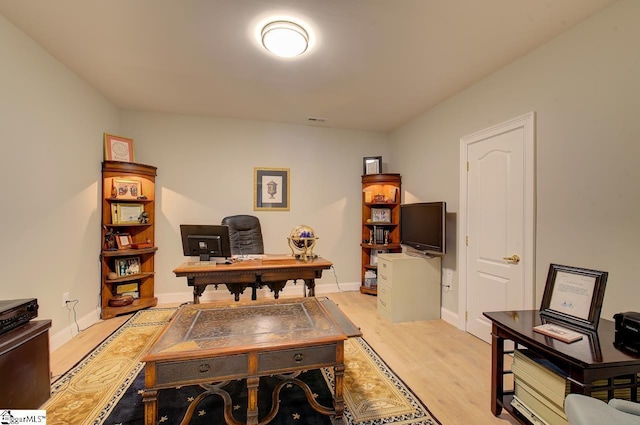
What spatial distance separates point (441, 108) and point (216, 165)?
326cm

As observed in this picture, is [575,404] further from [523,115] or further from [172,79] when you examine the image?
[172,79]

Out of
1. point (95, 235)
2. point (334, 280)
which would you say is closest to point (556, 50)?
point (334, 280)

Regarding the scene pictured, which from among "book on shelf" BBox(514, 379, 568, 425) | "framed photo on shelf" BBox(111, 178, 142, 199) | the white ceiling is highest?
the white ceiling

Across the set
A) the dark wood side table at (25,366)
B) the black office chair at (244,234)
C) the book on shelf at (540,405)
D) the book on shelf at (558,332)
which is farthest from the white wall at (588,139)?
the dark wood side table at (25,366)

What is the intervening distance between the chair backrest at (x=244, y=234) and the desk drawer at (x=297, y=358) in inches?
96.2

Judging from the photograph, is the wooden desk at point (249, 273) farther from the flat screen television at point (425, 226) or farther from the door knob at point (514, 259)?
the door knob at point (514, 259)

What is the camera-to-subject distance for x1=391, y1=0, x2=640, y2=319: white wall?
1795 millimetres

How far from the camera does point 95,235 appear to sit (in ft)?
10.9

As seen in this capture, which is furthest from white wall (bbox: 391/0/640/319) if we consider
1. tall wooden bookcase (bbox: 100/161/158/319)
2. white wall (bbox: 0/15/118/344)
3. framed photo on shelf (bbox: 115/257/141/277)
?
framed photo on shelf (bbox: 115/257/141/277)

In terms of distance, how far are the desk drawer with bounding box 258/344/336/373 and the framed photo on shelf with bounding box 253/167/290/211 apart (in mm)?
3040

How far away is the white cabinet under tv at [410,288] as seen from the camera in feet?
11.1

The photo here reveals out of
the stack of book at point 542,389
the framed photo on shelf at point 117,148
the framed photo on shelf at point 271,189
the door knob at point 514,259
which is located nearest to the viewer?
the stack of book at point 542,389

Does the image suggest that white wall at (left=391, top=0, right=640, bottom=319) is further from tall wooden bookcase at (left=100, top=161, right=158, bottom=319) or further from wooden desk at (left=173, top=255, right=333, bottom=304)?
tall wooden bookcase at (left=100, top=161, right=158, bottom=319)

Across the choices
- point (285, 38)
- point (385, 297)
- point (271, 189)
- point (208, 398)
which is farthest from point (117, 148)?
point (385, 297)
